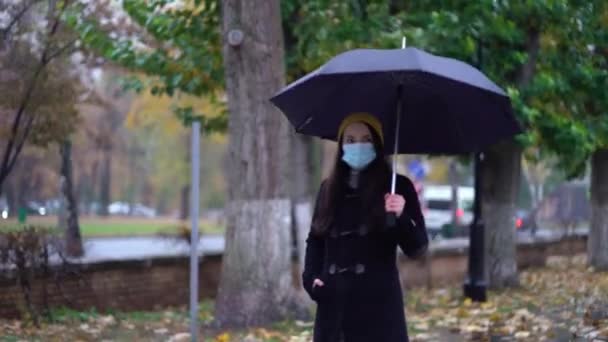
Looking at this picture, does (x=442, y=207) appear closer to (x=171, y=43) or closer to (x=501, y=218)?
(x=501, y=218)

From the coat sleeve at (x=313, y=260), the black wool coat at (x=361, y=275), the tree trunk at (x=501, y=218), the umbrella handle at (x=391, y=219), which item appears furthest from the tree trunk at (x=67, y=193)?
the umbrella handle at (x=391, y=219)

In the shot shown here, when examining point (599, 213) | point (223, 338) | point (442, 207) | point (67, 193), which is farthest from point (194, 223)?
point (442, 207)

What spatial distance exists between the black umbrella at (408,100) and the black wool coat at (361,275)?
591 mm

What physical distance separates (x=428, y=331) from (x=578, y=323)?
1.67m

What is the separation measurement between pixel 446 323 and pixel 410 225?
257 inches

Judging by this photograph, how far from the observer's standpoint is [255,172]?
10562mm

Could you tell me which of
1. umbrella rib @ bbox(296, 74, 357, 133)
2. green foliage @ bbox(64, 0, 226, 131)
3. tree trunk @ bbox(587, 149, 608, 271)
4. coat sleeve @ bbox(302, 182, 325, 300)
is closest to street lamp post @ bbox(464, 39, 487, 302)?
green foliage @ bbox(64, 0, 226, 131)

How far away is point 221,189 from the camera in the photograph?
239 feet

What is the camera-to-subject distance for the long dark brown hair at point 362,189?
16.3ft

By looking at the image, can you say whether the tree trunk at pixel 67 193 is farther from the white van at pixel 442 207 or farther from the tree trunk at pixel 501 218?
the white van at pixel 442 207

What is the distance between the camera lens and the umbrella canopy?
17.8 ft

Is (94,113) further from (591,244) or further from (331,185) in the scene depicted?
(331,185)

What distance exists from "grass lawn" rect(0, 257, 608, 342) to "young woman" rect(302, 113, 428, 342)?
15.4 ft

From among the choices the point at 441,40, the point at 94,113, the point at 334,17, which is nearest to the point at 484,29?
the point at 441,40
